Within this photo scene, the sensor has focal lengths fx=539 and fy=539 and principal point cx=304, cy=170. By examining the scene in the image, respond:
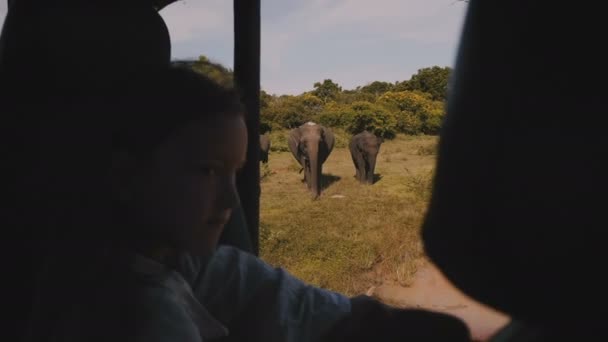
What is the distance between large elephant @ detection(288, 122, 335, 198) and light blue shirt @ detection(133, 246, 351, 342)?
24.5 feet

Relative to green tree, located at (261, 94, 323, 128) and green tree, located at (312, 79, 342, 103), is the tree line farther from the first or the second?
green tree, located at (312, 79, 342, 103)

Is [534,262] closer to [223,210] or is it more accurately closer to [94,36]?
[223,210]

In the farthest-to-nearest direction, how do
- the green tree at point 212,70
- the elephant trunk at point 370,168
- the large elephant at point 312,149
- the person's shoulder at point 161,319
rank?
Result: the elephant trunk at point 370,168
the large elephant at point 312,149
the green tree at point 212,70
the person's shoulder at point 161,319

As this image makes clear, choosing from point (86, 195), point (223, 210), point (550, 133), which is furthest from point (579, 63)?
point (86, 195)

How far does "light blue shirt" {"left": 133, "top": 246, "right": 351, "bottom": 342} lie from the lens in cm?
63

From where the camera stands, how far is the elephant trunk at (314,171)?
852 centimetres

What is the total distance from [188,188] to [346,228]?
5.33m

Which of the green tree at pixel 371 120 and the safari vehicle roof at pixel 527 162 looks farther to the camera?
the green tree at pixel 371 120

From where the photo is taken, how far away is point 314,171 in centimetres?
864

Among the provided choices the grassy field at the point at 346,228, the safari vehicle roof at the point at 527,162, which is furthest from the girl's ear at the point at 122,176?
the grassy field at the point at 346,228

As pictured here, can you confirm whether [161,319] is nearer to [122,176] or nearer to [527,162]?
[122,176]

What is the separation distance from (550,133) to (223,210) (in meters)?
0.47

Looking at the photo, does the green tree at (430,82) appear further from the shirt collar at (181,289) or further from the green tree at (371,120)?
the shirt collar at (181,289)

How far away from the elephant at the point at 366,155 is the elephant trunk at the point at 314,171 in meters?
1.15
